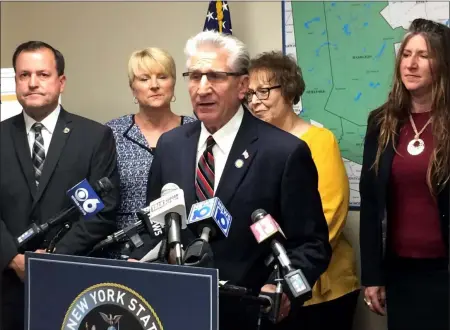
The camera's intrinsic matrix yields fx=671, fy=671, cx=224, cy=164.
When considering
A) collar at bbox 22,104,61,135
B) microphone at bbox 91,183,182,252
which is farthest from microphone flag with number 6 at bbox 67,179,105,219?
collar at bbox 22,104,61,135

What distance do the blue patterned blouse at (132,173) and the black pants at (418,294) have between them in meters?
1.08

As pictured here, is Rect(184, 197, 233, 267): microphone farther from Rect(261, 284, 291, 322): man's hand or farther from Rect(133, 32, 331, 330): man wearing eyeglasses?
Rect(133, 32, 331, 330): man wearing eyeglasses

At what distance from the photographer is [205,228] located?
1619 mm

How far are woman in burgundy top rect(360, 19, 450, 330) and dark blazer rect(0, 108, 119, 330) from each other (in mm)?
1035

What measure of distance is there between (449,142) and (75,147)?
4.65 ft

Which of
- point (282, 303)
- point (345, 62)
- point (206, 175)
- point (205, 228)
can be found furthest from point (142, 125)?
point (282, 303)

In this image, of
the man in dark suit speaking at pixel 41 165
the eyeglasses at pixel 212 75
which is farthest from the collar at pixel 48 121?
the eyeglasses at pixel 212 75

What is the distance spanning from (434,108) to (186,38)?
194 cm

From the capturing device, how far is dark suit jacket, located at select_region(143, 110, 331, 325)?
2.01m

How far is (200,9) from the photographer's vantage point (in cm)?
397

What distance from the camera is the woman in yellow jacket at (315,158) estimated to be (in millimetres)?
2932

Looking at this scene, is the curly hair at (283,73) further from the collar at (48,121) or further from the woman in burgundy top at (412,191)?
the collar at (48,121)

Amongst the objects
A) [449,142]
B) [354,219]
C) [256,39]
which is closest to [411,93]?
[449,142]

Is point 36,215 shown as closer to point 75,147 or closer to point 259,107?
point 75,147
